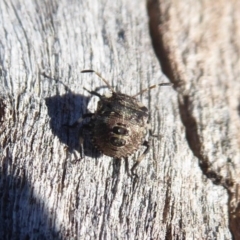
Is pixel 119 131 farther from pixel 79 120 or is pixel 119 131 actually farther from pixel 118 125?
pixel 79 120

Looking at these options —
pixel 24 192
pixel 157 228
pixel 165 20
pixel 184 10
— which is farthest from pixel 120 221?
pixel 184 10

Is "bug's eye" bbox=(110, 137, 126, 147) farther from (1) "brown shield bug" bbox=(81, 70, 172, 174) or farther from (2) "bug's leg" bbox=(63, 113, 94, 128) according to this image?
(2) "bug's leg" bbox=(63, 113, 94, 128)

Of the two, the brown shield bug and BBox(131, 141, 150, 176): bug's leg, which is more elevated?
the brown shield bug

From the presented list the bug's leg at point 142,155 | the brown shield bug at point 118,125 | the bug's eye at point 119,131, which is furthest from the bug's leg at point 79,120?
the bug's leg at point 142,155

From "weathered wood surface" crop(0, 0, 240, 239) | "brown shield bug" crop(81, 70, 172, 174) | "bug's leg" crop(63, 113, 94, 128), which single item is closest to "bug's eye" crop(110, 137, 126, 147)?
"brown shield bug" crop(81, 70, 172, 174)

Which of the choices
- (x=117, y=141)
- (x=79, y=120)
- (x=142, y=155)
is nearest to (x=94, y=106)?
(x=79, y=120)

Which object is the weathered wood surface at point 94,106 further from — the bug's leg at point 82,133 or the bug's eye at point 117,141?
the bug's eye at point 117,141
